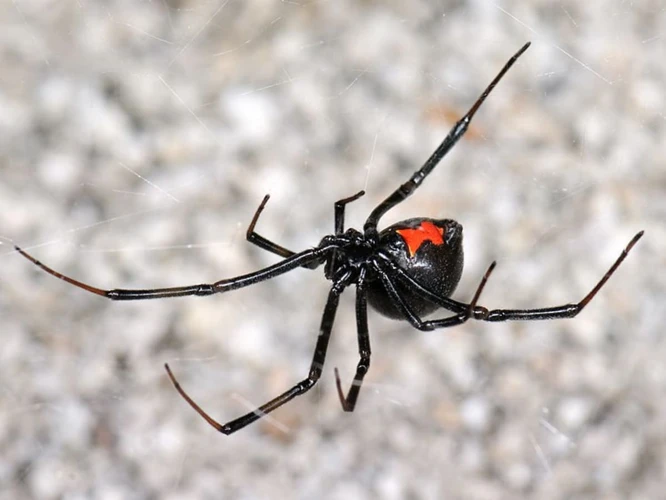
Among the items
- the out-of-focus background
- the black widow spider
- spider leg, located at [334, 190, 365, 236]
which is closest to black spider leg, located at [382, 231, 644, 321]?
the black widow spider

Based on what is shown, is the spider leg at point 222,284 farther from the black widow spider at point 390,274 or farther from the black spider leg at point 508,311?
the black spider leg at point 508,311

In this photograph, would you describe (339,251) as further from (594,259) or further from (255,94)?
(594,259)

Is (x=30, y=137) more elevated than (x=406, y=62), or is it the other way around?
(x=406, y=62)

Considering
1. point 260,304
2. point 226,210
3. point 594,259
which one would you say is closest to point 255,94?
point 226,210

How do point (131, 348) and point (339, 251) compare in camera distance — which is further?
point (131, 348)

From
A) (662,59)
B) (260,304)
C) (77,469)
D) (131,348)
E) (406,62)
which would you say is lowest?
(77,469)

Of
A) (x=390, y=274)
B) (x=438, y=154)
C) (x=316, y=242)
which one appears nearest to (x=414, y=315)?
(x=390, y=274)
